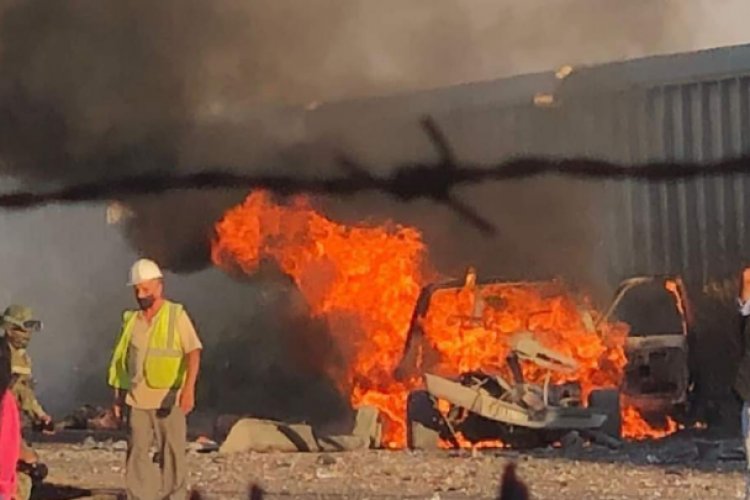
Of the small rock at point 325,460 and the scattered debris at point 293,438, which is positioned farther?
the scattered debris at point 293,438

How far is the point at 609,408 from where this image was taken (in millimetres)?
10008

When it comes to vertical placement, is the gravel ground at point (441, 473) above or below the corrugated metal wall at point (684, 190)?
below

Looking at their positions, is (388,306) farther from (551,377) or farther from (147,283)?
(147,283)

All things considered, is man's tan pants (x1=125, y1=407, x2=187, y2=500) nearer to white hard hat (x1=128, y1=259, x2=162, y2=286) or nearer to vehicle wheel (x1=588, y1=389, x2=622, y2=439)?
white hard hat (x1=128, y1=259, x2=162, y2=286)

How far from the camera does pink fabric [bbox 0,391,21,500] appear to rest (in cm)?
510

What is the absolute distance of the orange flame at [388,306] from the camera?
10664 mm

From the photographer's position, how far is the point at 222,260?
505 inches

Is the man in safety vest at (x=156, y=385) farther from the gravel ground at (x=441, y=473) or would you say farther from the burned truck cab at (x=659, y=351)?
the burned truck cab at (x=659, y=351)

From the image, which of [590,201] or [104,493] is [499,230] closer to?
[590,201]

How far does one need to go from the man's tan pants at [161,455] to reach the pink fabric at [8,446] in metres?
1.58

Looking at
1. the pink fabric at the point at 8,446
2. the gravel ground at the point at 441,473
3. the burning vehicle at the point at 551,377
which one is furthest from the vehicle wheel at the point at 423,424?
the pink fabric at the point at 8,446

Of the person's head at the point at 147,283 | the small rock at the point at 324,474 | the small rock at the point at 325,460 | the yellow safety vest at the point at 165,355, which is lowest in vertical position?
Result: the small rock at the point at 324,474

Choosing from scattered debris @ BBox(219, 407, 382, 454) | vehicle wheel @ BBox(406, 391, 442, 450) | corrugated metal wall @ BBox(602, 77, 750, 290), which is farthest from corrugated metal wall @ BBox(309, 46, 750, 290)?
scattered debris @ BBox(219, 407, 382, 454)

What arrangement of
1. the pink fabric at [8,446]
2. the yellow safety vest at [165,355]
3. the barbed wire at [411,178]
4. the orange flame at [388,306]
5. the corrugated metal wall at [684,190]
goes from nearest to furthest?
the pink fabric at [8,446] < the yellow safety vest at [165,355] < the corrugated metal wall at [684,190] < the orange flame at [388,306] < the barbed wire at [411,178]
